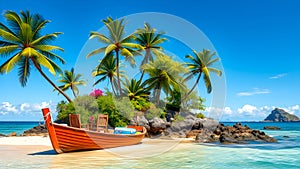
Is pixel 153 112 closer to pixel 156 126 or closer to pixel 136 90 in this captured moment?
pixel 136 90

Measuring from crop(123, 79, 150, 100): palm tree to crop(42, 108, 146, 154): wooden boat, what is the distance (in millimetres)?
12394

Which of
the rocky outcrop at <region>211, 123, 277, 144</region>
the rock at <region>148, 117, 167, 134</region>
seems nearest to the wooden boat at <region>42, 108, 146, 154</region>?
the rocky outcrop at <region>211, 123, 277, 144</region>

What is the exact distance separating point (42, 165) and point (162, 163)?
3.32m

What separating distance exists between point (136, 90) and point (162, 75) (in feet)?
8.11

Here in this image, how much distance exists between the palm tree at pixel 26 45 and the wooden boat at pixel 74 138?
32.6 feet

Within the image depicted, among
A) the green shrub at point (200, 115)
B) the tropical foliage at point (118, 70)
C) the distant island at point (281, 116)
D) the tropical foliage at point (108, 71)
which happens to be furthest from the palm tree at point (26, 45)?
the distant island at point (281, 116)

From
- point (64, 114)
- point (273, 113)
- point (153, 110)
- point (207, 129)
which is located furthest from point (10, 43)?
point (273, 113)

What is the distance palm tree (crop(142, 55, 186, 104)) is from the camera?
23.4 meters

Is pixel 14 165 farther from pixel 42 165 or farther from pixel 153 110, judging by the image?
pixel 153 110

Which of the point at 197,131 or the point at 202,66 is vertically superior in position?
Answer: the point at 202,66

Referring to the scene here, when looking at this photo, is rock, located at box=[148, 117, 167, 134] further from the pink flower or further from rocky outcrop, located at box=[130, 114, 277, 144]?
the pink flower

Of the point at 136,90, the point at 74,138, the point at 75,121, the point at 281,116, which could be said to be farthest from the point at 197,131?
the point at 281,116

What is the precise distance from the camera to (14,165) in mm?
7500

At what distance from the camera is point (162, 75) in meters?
23.4
